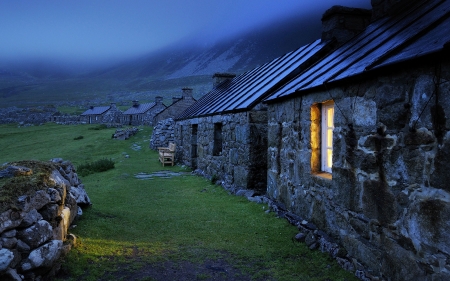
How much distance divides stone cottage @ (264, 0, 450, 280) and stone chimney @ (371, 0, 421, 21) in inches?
37.4

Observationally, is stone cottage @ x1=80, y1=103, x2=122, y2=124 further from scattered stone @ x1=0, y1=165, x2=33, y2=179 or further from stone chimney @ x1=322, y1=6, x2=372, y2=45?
scattered stone @ x1=0, y1=165, x2=33, y2=179

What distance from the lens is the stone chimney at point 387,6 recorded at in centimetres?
720

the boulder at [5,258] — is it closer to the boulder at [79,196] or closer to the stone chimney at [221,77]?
the boulder at [79,196]

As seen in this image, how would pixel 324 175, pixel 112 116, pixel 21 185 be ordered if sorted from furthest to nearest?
pixel 112 116 < pixel 324 175 < pixel 21 185

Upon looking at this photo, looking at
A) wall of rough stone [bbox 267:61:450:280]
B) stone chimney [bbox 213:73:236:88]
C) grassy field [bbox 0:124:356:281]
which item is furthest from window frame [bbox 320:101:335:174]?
stone chimney [bbox 213:73:236:88]

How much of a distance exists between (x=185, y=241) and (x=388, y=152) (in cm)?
369

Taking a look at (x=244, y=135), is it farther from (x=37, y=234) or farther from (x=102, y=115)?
(x=102, y=115)

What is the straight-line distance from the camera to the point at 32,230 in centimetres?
399

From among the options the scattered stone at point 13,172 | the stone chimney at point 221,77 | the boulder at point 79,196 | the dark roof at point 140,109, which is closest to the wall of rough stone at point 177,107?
the dark roof at point 140,109

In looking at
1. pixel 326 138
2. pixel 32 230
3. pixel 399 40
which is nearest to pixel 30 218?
pixel 32 230

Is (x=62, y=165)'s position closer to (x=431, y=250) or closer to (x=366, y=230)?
(x=366, y=230)

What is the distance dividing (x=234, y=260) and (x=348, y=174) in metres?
2.17

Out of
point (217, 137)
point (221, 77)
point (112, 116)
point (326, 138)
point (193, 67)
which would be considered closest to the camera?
point (326, 138)

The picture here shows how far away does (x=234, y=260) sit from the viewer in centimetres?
519
